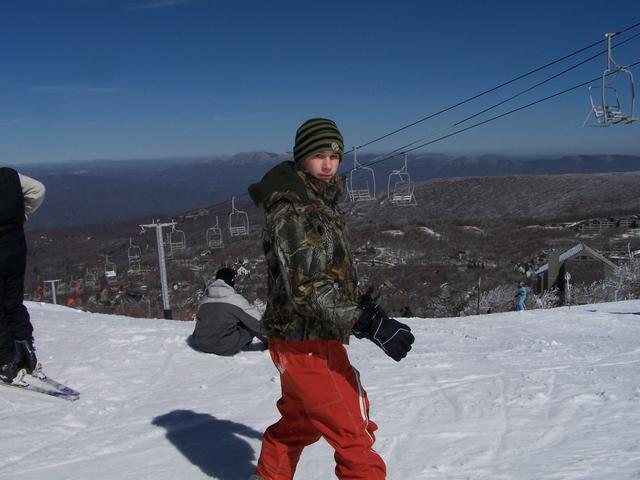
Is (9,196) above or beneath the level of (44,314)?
above

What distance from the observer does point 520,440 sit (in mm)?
3361

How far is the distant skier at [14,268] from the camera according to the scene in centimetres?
406

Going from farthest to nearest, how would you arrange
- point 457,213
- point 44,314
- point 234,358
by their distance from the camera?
point 457,213
point 44,314
point 234,358

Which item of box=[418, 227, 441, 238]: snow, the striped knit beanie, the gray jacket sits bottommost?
box=[418, 227, 441, 238]: snow

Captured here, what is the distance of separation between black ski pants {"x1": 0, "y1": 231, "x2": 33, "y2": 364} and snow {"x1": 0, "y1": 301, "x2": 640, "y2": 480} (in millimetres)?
361

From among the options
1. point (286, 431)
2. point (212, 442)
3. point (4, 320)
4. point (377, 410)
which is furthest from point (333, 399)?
point (4, 320)

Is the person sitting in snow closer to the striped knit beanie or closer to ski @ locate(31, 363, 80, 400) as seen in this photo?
ski @ locate(31, 363, 80, 400)

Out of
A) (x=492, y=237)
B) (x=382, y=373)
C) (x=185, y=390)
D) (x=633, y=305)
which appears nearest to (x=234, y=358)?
(x=185, y=390)

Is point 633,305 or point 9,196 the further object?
point 633,305

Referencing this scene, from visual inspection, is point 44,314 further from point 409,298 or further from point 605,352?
point 409,298

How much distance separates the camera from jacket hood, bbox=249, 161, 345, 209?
2.24 meters

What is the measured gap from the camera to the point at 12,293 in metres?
4.24

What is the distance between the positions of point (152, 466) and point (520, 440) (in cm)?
195

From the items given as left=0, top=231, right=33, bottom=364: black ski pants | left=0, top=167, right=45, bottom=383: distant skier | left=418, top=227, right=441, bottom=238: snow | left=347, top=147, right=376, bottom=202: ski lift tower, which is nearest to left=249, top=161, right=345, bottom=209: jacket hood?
left=0, top=167, right=45, bottom=383: distant skier
